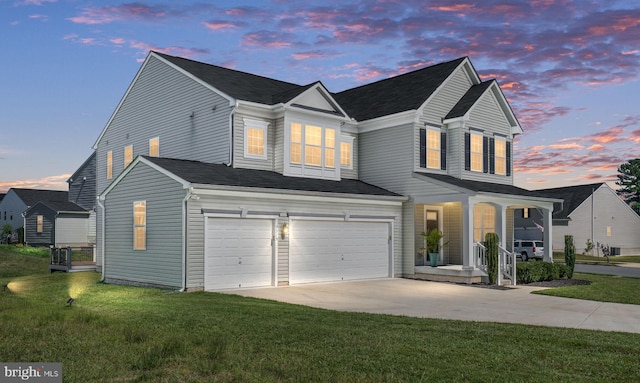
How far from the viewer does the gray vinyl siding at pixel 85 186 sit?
5065cm

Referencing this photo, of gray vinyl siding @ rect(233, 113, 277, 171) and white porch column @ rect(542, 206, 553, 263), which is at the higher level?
gray vinyl siding @ rect(233, 113, 277, 171)

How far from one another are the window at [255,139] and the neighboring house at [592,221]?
123 ft

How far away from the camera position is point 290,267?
21.3 m

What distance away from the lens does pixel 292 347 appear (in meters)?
9.57

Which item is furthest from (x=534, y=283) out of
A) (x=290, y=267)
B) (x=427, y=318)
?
(x=427, y=318)

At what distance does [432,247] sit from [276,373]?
18.3 m

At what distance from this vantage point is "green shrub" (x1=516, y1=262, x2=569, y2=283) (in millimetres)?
23609

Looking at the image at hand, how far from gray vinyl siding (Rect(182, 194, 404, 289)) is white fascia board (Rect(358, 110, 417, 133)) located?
12.4 ft

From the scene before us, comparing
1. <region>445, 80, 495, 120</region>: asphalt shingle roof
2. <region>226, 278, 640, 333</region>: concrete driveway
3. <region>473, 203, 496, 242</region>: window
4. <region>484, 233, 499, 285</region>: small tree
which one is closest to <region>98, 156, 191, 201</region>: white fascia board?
<region>226, 278, 640, 333</region>: concrete driveway

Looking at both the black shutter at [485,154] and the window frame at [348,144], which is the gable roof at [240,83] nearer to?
the window frame at [348,144]

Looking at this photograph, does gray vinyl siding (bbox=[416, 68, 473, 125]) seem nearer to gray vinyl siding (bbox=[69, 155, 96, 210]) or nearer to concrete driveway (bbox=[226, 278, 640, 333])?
concrete driveway (bbox=[226, 278, 640, 333])

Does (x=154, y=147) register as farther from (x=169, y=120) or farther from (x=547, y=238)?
(x=547, y=238)

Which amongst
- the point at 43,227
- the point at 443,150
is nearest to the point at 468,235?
the point at 443,150

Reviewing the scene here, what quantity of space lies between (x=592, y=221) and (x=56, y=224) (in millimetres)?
49907
